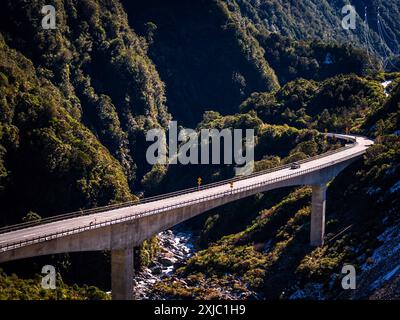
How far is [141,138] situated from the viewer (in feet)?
423

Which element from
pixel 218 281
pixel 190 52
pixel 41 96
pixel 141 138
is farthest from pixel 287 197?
pixel 190 52

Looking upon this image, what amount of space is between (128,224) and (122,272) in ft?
12.1

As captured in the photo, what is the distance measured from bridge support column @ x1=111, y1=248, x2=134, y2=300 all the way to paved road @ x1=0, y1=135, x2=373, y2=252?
2877 mm

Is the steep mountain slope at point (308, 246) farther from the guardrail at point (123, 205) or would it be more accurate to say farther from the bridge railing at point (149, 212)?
the guardrail at point (123, 205)

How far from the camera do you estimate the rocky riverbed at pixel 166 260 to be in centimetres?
6506

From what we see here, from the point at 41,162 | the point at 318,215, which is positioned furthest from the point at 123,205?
the point at 318,215

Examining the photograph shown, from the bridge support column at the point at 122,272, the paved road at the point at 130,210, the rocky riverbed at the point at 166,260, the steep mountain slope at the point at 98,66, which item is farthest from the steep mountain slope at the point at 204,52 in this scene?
the bridge support column at the point at 122,272

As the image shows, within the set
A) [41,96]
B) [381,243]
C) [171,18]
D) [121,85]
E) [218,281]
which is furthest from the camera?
[171,18]

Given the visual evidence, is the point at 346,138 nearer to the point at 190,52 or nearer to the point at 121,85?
the point at 121,85

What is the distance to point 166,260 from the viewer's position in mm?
75812

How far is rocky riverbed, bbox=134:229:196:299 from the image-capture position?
65.1m

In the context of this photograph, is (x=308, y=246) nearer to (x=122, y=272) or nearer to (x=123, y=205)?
(x=123, y=205)

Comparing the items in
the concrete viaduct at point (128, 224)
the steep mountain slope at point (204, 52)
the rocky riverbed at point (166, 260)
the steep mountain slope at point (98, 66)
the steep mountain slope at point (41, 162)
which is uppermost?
the steep mountain slope at point (204, 52)

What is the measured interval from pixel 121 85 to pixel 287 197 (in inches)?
2311
